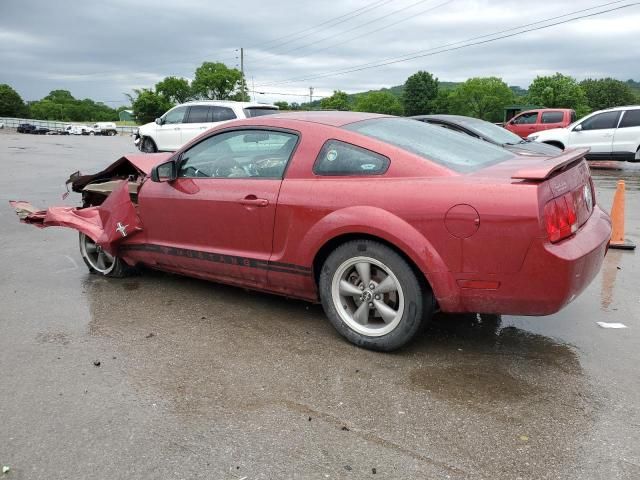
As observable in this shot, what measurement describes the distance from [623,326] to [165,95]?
102 meters

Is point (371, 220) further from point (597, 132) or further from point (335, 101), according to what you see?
point (335, 101)

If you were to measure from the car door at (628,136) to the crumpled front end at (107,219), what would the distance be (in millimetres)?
14297

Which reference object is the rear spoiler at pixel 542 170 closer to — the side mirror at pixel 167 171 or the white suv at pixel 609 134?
the side mirror at pixel 167 171

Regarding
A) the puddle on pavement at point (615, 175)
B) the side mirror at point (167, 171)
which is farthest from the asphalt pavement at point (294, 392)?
the puddle on pavement at point (615, 175)

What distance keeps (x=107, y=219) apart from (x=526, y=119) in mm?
20885

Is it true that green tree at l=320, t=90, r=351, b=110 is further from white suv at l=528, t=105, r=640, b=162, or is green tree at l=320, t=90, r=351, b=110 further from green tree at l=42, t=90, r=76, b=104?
white suv at l=528, t=105, r=640, b=162

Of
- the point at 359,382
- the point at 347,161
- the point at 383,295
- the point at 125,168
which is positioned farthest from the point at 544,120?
the point at 359,382

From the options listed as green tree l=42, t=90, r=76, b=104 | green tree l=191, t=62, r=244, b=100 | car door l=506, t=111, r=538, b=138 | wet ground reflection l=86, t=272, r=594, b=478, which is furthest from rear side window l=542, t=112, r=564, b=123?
green tree l=42, t=90, r=76, b=104

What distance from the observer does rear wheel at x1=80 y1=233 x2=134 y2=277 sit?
209 inches

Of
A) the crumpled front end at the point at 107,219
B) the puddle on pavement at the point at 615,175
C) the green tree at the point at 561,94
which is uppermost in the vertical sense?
the green tree at the point at 561,94

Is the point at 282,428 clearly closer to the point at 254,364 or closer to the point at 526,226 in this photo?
the point at 254,364

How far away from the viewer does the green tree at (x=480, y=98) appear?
370 feet

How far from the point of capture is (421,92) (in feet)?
348

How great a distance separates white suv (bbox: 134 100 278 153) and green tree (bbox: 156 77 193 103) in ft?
276
